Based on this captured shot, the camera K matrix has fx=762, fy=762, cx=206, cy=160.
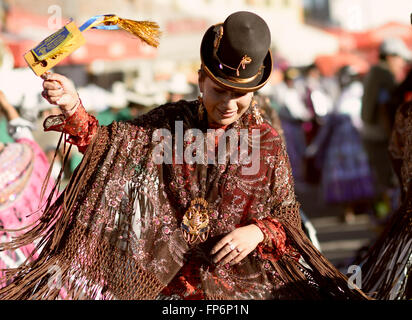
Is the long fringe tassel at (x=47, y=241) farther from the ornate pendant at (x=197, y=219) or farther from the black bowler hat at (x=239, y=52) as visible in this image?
the black bowler hat at (x=239, y=52)

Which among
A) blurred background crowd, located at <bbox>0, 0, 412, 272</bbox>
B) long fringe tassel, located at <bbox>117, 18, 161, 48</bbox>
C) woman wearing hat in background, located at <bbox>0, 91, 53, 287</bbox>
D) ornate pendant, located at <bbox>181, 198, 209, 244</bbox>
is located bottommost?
blurred background crowd, located at <bbox>0, 0, 412, 272</bbox>

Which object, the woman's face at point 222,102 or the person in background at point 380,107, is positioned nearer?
the woman's face at point 222,102

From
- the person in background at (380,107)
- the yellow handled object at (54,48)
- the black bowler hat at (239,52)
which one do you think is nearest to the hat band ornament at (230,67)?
the black bowler hat at (239,52)

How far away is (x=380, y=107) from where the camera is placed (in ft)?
29.2

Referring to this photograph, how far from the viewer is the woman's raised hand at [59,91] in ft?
10.5

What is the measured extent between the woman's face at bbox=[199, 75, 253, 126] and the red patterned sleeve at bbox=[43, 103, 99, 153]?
532 mm

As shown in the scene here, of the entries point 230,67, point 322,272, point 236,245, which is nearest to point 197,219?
point 236,245

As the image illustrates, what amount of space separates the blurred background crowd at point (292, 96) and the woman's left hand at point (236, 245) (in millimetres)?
969

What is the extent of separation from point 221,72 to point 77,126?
682mm

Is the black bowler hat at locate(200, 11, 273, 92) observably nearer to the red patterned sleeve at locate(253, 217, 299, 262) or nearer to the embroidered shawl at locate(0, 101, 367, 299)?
the embroidered shawl at locate(0, 101, 367, 299)

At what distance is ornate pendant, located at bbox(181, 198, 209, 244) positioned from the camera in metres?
3.45

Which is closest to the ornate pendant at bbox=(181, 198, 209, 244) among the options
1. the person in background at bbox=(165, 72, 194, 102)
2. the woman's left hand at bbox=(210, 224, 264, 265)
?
the woman's left hand at bbox=(210, 224, 264, 265)

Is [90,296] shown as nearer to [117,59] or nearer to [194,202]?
[194,202]

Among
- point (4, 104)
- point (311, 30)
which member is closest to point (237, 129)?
point (4, 104)
